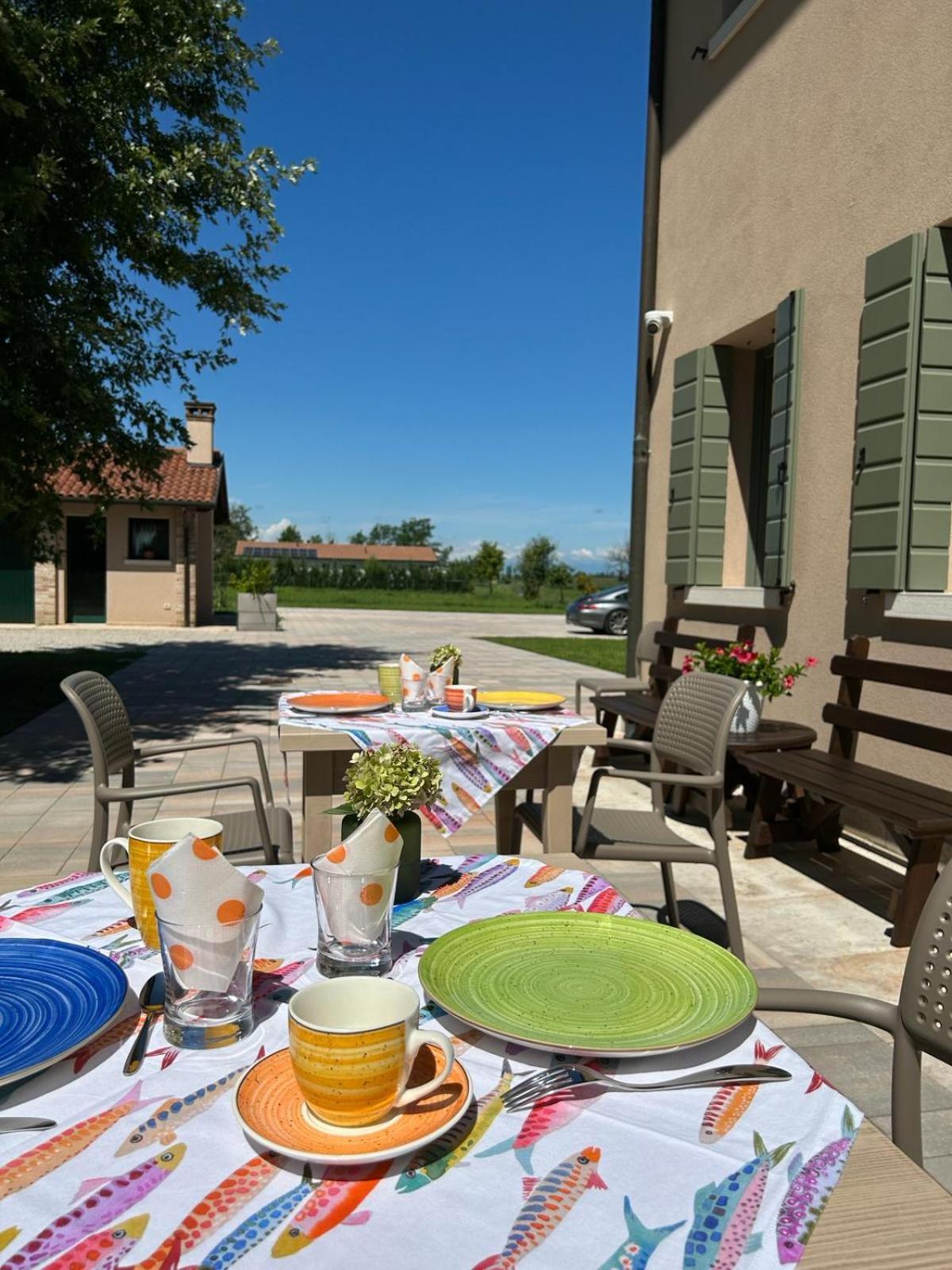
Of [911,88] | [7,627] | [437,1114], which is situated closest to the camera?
[437,1114]

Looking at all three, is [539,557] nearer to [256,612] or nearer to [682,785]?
[256,612]

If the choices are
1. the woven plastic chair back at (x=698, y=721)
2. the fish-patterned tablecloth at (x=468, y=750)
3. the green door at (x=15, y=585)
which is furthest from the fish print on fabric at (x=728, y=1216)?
the green door at (x=15, y=585)

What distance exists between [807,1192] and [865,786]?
3.34 meters

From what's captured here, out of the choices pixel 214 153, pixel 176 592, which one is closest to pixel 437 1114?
pixel 214 153

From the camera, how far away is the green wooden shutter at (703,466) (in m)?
6.14

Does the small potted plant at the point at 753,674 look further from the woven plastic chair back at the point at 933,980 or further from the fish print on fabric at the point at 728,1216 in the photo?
the fish print on fabric at the point at 728,1216

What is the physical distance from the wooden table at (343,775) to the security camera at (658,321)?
4.65 metres

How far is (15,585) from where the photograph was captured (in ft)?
62.6

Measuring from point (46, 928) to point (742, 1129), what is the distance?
0.99 meters

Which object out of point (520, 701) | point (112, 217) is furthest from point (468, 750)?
point (112, 217)

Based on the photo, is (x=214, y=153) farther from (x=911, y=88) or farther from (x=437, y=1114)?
(x=437, y=1114)

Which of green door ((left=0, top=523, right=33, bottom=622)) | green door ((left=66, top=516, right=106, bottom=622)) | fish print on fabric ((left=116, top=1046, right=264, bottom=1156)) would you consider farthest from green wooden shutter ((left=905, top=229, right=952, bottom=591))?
green door ((left=0, top=523, right=33, bottom=622))

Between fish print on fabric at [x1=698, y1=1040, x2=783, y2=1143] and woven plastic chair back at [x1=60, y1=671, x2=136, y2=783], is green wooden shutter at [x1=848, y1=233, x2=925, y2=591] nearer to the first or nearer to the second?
woven plastic chair back at [x1=60, y1=671, x2=136, y2=783]

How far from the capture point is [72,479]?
62.3 ft
